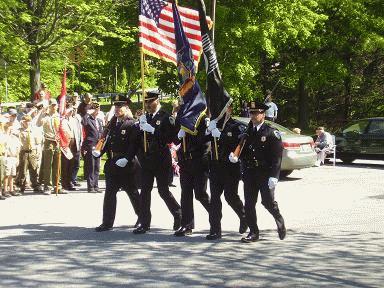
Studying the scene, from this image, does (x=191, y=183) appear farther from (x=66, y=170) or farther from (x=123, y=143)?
(x=66, y=170)

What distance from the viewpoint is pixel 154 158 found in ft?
32.5

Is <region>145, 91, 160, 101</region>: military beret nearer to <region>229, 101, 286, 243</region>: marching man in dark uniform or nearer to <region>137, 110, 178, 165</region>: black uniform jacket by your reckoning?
<region>137, 110, 178, 165</region>: black uniform jacket

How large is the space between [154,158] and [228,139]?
3.88 ft

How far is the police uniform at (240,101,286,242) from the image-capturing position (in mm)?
9102

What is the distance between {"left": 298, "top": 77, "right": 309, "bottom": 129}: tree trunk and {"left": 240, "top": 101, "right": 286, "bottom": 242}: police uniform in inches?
1036

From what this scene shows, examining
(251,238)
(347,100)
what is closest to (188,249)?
(251,238)

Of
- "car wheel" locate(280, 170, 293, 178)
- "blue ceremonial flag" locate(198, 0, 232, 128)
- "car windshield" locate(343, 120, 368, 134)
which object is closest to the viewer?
"blue ceremonial flag" locate(198, 0, 232, 128)

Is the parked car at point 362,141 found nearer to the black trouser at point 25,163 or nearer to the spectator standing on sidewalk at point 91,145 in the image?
the spectator standing on sidewalk at point 91,145

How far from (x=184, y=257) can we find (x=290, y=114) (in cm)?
3135

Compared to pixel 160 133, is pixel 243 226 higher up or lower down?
lower down

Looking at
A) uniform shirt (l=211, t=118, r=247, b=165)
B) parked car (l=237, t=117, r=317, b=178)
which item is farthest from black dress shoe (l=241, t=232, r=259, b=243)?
parked car (l=237, t=117, r=317, b=178)

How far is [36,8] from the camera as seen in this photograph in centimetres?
2156

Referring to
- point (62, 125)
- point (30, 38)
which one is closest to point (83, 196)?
point (62, 125)

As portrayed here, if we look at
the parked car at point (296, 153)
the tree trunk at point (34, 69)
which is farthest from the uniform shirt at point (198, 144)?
the tree trunk at point (34, 69)
